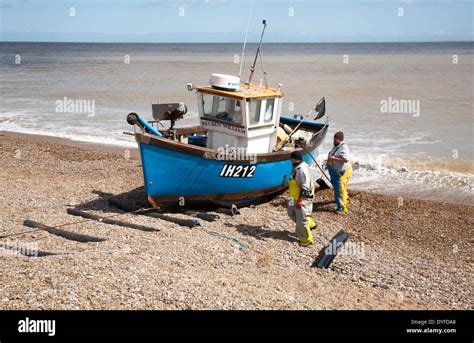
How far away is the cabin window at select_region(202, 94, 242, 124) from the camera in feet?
35.8

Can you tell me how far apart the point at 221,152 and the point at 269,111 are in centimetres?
171

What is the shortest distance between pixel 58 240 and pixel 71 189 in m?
4.00

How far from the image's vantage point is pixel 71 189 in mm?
12539

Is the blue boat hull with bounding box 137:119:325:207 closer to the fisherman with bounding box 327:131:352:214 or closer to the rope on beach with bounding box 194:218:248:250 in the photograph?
the rope on beach with bounding box 194:218:248:250

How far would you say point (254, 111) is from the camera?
11.0 m

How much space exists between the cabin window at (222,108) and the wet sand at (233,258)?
2.08m

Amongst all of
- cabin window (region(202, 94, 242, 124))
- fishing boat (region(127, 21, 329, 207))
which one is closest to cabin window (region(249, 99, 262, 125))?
fishing boat (region(127, 21, 329, 207))

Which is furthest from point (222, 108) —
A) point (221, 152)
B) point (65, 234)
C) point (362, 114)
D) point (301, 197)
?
point (362, 114)

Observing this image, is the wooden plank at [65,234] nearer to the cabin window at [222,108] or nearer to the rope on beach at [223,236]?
the rope on beach at [223,236]

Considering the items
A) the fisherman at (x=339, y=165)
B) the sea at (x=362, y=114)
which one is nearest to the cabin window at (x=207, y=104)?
the fisherman at (x=339, y=165)

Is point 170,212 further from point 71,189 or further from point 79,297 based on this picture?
point 79,297

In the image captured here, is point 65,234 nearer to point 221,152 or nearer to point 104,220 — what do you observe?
point 104,220
